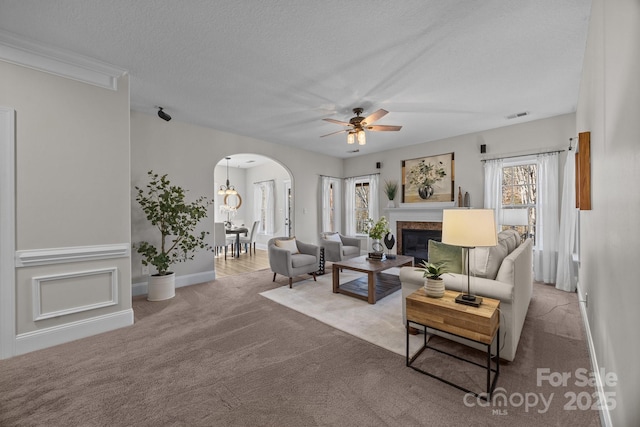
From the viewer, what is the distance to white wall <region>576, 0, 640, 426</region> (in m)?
0.96

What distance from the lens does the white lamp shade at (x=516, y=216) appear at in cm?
420

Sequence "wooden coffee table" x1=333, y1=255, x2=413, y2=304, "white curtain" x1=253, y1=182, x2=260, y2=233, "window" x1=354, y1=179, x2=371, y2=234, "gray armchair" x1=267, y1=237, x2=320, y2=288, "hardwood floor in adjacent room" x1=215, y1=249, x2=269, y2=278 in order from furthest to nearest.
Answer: "white curtain" x1=253, y1=182, x2=260, y2=233 → "window" x1=354, y1=179, x2=371, y2=234 → "hardwood floor in adjacent room" x1=215, y1=249, x2=269, y2=278 → "gray armchair" x1=267, y1=237, x2=320, y2=288 → "wooden coffee table" x1=333, y1=255, x2=413, y2=304

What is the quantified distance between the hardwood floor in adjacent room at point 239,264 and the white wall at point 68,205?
91.9 inches

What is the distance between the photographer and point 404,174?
612 cm

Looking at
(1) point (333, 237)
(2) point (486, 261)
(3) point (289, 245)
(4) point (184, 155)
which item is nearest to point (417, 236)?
(1) point (333, 237)

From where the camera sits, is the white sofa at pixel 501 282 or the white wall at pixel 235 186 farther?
the white wall at pixel 235 186

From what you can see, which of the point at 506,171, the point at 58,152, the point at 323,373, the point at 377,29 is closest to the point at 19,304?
the point at 58,152

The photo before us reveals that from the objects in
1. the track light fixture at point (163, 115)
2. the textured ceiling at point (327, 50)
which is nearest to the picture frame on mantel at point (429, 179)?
the textured ceiling at point (327, 50)

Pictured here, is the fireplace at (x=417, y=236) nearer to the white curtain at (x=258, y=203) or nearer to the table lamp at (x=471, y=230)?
the table lamp at (x=471, y=230)

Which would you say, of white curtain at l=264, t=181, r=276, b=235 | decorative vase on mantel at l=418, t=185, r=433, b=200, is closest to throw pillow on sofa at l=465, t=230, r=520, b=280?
decorative vase on mantel at l=418, t=185, r=433, b=200

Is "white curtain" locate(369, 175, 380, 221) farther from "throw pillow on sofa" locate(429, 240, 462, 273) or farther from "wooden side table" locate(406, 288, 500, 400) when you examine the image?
"wooden side table" locate(406, 288, 500, 400)

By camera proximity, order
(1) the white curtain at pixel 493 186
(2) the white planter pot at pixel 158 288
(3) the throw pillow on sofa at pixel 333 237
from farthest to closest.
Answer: (3) the throw pillow on sofa at pixel 333 237 < (1) the white curtain at pixel 493 186 < (2) the white planter pot at pixel 158 288

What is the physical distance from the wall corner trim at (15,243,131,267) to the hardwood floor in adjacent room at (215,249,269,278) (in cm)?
231

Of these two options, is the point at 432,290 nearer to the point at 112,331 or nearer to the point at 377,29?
the point at 377,29
